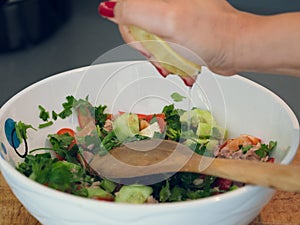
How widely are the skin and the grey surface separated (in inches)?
40.3

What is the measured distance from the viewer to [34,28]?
6.19 ft

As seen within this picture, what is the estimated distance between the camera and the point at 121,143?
103 cm

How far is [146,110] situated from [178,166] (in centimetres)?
31

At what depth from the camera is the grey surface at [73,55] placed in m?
1.88

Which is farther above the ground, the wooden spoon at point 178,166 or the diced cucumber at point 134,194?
the wooden spoon at point 178,166

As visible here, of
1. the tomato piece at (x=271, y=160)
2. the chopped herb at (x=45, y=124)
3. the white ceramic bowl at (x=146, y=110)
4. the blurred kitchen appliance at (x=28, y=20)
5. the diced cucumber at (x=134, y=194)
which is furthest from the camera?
the blurred kitchen appliance at (x=28, y=20)

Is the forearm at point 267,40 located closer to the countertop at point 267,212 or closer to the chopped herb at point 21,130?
the countertop at point 267,212

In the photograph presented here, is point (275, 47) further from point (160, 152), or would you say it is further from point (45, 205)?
point (45, 205)

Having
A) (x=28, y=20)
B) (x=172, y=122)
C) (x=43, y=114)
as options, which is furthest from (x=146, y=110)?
(x=28, y=20)

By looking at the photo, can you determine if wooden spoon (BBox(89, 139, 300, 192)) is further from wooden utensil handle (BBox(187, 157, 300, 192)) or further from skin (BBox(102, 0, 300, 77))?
skin (BBox(102, 0, 300, 77))

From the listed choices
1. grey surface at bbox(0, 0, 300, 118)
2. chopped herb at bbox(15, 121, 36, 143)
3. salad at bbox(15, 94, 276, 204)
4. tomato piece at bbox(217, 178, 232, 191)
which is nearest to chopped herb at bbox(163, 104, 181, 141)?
salad at bbox(15, 94, 276, 204)

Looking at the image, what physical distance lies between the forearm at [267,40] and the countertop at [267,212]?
29 cm

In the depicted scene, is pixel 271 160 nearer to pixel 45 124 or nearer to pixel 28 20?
pixel 45 124

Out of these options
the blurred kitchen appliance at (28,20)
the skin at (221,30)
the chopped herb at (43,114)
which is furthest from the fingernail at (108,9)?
the blurred kitchen appliance at (28,20)
